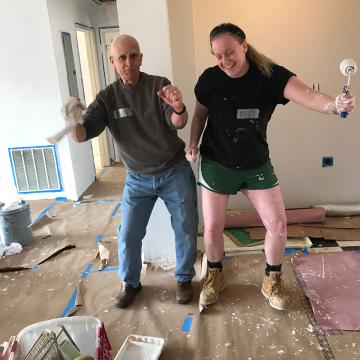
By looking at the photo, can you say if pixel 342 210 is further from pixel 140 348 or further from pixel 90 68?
pixel 90 68

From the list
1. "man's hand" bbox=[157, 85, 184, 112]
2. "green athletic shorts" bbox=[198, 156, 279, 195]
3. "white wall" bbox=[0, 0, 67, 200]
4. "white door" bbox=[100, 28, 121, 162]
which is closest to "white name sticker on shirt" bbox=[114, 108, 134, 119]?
"man's hand" bbox=[157, 85, 184, 112]

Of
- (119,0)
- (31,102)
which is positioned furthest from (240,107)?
(31,102)

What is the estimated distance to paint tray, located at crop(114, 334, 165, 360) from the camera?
5.48 ft

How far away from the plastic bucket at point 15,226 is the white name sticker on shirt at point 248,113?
196cm

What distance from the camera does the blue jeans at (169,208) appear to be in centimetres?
194

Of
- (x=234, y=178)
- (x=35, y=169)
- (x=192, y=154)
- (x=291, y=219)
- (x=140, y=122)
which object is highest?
(x=140, y=122)

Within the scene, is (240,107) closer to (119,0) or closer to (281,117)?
(119,0)

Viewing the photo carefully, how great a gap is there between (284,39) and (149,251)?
181cm

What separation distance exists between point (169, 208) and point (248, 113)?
66 centimetres

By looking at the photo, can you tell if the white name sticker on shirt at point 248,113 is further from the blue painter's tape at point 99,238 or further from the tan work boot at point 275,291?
the blue painter's tape at point 99,238

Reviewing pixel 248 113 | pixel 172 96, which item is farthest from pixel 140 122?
pixel 248 113

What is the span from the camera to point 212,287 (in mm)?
2047

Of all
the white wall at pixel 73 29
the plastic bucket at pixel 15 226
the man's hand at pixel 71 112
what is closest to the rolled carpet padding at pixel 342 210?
the man's hand at pixel 71 112

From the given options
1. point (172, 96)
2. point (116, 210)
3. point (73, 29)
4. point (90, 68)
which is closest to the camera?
point (172, 96)
